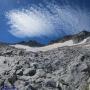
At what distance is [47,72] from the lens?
4009cm

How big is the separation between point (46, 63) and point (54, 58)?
2.87 m

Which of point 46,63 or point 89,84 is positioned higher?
point 46,63

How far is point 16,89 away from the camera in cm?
3438

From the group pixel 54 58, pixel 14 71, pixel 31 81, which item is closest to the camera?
pixel 31 81

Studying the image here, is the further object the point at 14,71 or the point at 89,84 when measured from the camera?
the point at 14,71

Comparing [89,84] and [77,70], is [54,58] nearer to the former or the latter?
[77,70]

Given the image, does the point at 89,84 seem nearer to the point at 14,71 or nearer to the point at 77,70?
the point at 77,70

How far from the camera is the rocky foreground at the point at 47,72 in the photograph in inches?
1425

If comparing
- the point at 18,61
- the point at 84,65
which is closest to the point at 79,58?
the point at 84,65

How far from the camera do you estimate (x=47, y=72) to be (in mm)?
40094

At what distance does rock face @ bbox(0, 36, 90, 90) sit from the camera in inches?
1426

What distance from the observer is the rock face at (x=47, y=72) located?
36.2 meters

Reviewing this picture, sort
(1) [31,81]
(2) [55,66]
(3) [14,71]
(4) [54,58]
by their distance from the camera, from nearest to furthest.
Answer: (1) [31,81], (3) [14,71], (2) [55,66], (4) [54,58]

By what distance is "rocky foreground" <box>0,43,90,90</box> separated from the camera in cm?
3619
